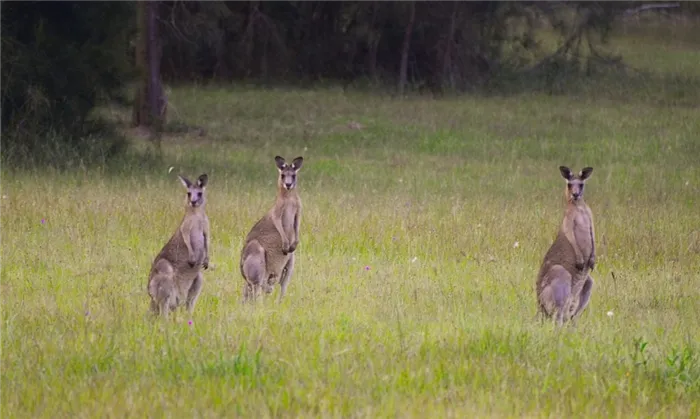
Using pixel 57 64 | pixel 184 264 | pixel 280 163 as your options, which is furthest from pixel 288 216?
pixel 57 64

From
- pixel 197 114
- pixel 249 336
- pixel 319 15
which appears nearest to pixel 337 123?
pixel 197 114

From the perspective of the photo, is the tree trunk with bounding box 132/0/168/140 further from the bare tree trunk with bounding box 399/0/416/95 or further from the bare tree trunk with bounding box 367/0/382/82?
the bare tree trunk with bounding box 367/0/382/82

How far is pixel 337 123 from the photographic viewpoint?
27.9 meters

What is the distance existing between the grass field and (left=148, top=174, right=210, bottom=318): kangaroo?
25 cm

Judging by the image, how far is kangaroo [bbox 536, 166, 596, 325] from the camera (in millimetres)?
8609

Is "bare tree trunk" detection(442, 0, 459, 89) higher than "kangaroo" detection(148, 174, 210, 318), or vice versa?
"bare tree trunk" detection(442, 0, 459, 89)

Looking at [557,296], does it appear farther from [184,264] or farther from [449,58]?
[449,58]

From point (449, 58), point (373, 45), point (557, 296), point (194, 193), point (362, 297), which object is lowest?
point (362, 297)

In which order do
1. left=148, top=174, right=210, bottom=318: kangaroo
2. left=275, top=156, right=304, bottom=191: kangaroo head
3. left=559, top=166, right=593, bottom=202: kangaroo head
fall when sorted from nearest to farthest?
1. left=148, top=174, right=210, bottom=318: kangaroo
2. left=559, top=166, right=593, bottom=202: kangaroo head
3. left=275, top=156, right=304, bottom=191: kangaroo head

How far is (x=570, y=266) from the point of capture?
8.96m

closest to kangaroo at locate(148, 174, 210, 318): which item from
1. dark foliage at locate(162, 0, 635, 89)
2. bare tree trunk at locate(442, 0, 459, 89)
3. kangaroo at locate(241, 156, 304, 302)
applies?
kangaroo at locate(241, 156, 304, 302)

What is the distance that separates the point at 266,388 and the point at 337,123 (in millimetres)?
21537

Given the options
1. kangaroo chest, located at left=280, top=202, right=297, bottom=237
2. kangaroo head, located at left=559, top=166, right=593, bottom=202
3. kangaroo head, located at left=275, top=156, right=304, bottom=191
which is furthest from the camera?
kangaroo head, located at left=275, top=156, right=304, bottom=191

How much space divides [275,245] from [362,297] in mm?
902
